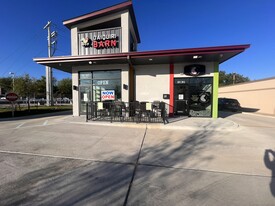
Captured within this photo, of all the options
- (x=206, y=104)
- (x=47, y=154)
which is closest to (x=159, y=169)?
(x=47, y=154)

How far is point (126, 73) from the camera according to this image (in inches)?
417

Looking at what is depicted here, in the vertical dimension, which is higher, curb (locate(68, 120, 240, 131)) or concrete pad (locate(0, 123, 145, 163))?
curb (locate(68, 120, 240, 131))

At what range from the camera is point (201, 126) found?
781 centimetres

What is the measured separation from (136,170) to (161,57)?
7355mm

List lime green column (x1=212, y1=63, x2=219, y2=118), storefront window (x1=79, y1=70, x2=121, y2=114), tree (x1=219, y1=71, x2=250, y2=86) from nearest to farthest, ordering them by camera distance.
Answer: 1. lime green column (x1=212, y1=63, x2=219, y2=118)
2. storefront window (x1=79, y1=70, x2=121, y2=114)
3. tree (x1=219, y1=71, x2=250, y2=86)

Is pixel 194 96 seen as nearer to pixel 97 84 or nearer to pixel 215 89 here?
pixel 215 89

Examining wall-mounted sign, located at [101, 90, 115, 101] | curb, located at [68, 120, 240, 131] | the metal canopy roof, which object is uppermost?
the metal canopy roof

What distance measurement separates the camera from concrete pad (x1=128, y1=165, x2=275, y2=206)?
2.54 metres

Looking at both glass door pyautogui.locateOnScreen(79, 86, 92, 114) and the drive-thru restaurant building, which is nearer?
the drive-thru restaurant building

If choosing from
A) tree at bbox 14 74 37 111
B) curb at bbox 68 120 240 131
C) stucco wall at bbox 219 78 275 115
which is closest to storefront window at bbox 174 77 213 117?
curb at bbox 68 120 240 131

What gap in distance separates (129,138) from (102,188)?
10.6 feet

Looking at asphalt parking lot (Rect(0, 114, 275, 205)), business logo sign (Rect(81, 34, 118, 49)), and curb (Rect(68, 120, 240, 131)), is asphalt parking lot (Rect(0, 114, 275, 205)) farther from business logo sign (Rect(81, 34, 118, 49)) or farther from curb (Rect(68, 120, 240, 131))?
business logo sign (Rect(81, 34, 118, 49))

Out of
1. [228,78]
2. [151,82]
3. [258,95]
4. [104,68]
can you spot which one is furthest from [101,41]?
[228,78]

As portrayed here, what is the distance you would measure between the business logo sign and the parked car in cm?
1457
